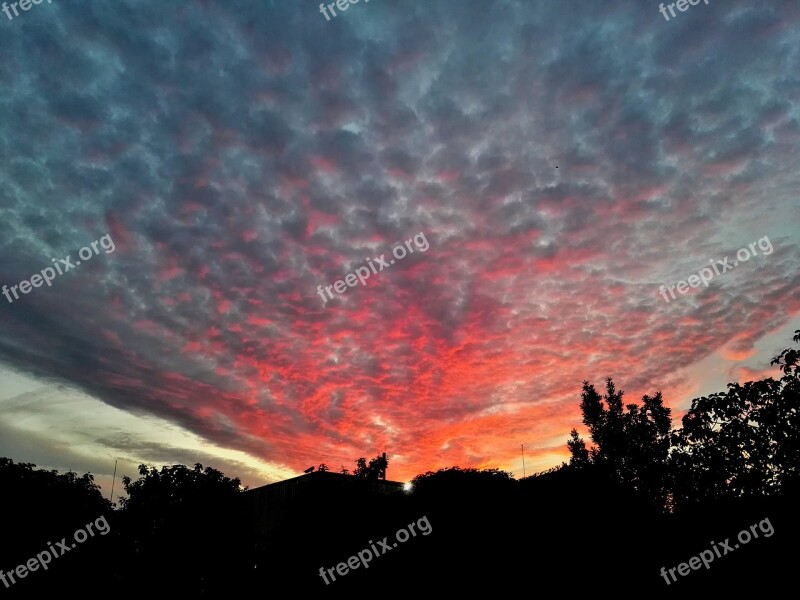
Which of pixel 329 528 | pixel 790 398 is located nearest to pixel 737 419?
pixel 790 398

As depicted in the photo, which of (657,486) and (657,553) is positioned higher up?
(657,486)

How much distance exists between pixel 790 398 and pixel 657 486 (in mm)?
37898

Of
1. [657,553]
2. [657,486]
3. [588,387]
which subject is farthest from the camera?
[588,387]

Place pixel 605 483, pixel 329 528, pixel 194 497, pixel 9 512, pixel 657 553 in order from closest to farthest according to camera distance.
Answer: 1. pixel 657 553
2. pixel 605 483
3. pixel 329 528
4. pixel 9 512
5. pixel 194 497

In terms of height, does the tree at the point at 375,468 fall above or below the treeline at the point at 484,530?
above

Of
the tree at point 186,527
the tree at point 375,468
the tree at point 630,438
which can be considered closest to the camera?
the tree at point 186,527

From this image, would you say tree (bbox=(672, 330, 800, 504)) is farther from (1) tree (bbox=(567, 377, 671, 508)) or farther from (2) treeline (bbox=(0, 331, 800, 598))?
(1) tree (bbox=(567, 377, 671, 508))

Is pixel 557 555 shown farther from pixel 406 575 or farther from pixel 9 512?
pixel 9 512

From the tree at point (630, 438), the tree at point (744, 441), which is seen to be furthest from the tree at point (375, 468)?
the tree at point (744, 441)

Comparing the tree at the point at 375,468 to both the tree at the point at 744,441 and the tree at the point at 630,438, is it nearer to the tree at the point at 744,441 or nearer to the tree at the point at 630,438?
the tree at the point at 630,438

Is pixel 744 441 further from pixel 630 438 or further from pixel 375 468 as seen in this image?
pixel 375 468

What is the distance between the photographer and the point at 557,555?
16.8 metres

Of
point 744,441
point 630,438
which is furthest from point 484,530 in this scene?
point 630,438

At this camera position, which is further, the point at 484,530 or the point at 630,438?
the point at 630,438
